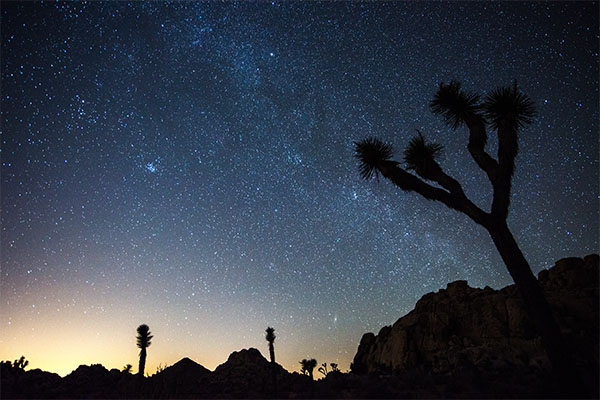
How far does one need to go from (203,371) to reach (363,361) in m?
13.9

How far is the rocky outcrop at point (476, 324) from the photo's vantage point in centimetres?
1506

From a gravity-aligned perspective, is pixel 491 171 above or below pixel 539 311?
above

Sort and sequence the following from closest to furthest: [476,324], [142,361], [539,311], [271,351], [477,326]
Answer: [539,311] < [142,361] < [477,326] < [476,324] < [271,351]

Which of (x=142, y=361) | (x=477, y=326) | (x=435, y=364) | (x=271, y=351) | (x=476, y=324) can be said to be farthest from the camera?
(x=271, y=351)

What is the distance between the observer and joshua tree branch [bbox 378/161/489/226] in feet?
24.9

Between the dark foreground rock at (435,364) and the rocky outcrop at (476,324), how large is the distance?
0.22ft

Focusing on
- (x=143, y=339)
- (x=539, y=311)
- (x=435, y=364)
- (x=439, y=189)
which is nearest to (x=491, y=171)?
(x=439, y=189)

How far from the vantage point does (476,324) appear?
2064cm

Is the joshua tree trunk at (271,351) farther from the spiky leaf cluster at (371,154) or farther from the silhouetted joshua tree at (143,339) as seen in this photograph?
the spiky leaf cluster at (371,154)

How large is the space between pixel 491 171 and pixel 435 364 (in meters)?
14.2

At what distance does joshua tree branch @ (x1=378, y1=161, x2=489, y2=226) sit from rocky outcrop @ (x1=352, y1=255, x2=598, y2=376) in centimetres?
740

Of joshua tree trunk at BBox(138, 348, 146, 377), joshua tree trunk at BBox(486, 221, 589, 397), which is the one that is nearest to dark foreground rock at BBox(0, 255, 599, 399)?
joshua tree trunk at BBox(486, 221, 589, 397)

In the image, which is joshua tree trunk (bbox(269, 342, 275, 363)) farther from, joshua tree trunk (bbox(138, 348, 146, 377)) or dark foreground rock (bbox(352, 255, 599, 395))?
joshua tree trunk (bbox(138, 348, 146, 377))

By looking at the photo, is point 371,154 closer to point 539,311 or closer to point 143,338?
point 539,311
